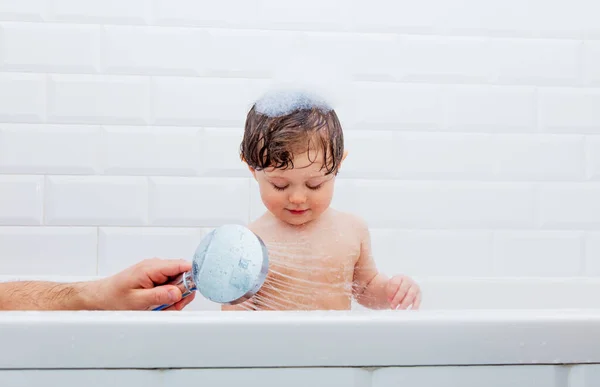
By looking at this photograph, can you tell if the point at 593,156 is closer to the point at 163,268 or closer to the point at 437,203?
the point at 437,203

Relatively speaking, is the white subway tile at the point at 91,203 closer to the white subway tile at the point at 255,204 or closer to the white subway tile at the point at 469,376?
the white subway tile at the point at 255,204

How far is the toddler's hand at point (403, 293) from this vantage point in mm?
1159

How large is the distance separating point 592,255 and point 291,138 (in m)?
1.06

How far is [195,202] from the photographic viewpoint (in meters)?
1.69

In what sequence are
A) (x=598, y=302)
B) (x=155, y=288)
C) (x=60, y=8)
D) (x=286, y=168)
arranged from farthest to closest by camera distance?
(x=60, y=8) < (x=598, y=302) < (x=286, y=168) < (x=155, y=288)

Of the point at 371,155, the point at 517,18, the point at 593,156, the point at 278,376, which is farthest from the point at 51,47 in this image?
the point at 593,156

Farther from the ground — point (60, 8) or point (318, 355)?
point (60, 8)

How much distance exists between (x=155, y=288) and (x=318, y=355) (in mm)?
329

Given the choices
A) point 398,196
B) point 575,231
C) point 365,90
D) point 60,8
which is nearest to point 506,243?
point 575,231

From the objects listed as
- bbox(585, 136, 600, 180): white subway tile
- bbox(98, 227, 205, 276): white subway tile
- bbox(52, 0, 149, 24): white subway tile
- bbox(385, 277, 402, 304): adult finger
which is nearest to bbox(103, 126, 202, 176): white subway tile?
bbox(98, 227, 205, 276): white subway tile

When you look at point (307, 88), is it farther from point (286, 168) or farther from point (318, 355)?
point (318, 355)

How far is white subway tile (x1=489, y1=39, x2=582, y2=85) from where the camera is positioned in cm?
180

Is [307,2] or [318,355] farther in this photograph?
[307,2]

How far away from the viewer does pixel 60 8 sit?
1.70 m
